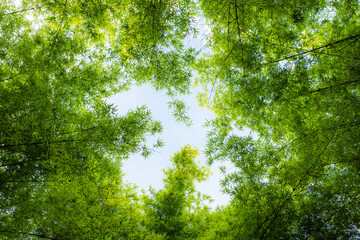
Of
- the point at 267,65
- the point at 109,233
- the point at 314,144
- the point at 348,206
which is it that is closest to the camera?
the point at 348,206

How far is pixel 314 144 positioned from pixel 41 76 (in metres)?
3.87

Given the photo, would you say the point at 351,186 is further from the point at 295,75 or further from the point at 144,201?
the point at 144,201

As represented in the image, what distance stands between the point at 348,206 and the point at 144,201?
3865 millimetres

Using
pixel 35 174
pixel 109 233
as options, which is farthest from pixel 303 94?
pixel 35 174

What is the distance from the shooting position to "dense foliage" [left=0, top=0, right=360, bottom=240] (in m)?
2.48

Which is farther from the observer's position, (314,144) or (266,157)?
(266,157)

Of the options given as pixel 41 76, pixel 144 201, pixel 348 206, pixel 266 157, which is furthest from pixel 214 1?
pixel 144 201

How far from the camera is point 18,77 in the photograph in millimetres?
2734

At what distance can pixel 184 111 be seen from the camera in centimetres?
363

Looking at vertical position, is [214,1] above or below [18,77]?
Answer: above

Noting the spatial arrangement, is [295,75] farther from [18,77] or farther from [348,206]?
[18,77]

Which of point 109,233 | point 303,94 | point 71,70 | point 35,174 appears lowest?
point 109,233

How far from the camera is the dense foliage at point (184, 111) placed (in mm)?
2480

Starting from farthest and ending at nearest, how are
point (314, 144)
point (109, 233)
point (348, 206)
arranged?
point (109, 233) → point (314, 144) → point (348, 206)
